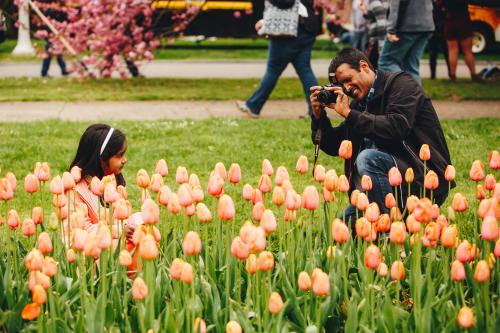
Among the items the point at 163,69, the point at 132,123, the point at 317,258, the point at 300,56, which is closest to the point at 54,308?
the point at 317,258

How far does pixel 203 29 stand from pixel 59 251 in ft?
62.6

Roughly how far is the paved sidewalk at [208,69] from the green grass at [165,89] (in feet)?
5.16

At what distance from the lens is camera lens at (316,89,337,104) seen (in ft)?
14.4

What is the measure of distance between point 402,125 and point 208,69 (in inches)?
516

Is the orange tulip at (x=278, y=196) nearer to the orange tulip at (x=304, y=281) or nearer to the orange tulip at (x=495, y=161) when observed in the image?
the orange tulip at (x=304, y=281)

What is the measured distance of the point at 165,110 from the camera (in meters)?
10.1

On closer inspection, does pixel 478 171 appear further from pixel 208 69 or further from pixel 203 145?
pixel 208 69

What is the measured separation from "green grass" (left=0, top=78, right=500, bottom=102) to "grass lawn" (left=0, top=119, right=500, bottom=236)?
7.94ft

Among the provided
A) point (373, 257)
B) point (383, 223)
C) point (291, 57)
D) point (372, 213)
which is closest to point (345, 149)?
point (383, 223)

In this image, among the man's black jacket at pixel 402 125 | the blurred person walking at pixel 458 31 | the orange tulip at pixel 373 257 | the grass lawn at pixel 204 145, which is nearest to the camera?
the orange tulip at pixel 373 257

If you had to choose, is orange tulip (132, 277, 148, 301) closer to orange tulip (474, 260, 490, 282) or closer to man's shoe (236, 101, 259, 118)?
orange tulip (474, 260, 490, 282)

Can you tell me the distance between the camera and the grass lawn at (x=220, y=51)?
20906 mm

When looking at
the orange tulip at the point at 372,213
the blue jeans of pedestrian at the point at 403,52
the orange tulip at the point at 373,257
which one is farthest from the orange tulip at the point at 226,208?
the blue jeans of pedestrian at the point at 403,52

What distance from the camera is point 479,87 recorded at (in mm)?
12328
